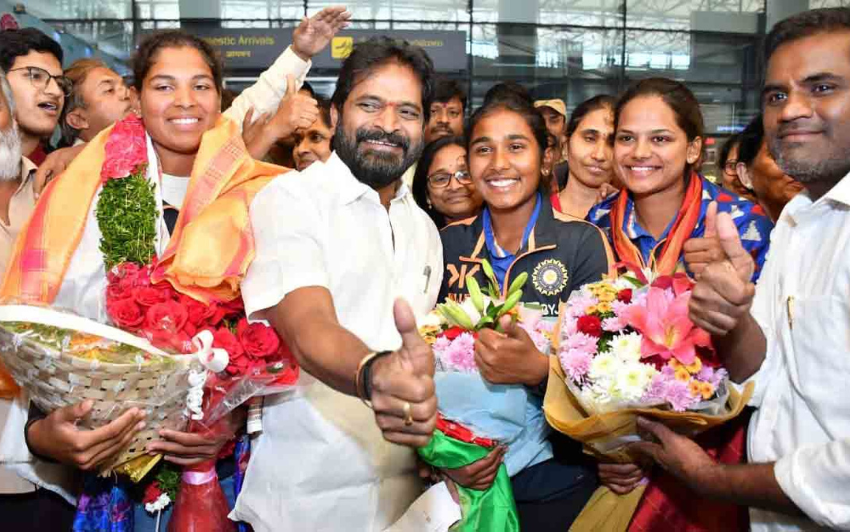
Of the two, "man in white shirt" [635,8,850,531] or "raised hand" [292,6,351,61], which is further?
"raised hand" [292,6,351,61]

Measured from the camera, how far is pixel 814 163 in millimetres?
2127

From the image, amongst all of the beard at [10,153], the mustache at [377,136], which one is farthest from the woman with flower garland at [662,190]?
the beard at [10,153]

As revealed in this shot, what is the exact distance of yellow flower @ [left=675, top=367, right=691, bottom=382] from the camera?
2.03 meters

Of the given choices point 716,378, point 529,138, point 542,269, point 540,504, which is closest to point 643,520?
point 540,504

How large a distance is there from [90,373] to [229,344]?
37cm

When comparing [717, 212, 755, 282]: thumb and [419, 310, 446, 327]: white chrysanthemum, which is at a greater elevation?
[717, 212, 755, 282]: thumb

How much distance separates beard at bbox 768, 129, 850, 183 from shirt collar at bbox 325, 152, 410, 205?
1.23 metres

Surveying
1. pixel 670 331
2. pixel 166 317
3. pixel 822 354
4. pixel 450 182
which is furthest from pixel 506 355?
pixel 450 182

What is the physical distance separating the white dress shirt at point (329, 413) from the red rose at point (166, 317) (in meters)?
0.19

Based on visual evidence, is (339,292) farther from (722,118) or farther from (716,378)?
(722,118)

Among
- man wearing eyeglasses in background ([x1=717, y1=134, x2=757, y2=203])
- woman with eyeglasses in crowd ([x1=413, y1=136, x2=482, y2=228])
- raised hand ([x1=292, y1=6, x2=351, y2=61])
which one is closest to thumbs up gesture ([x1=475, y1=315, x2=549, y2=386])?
woman with eyeglasses in crowd ([x1=413, y1=136, x2=482, y2=228])

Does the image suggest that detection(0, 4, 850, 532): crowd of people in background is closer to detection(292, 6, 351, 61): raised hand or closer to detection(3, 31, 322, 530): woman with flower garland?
detection(3, 31, 322, 530): woman with flower garland

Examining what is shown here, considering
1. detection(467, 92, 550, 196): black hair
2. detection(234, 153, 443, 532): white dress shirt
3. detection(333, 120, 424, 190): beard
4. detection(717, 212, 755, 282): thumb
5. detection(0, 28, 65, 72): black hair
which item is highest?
detection(0, 28, 65, 72): black hair

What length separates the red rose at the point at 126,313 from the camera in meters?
2.18
